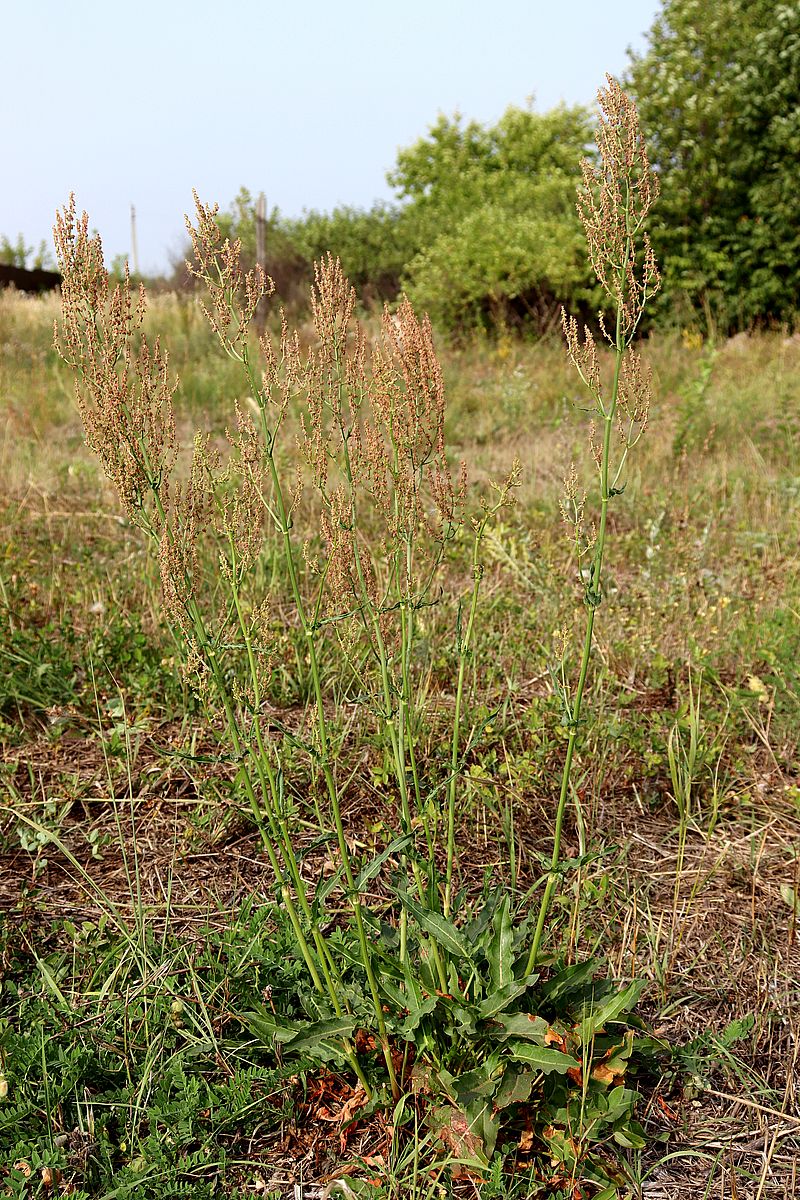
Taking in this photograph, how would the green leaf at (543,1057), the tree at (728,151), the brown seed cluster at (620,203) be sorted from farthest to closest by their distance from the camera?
the tree at (728,151) → the green leaf at (543,1057) → the brown seed cluster at (620,203)

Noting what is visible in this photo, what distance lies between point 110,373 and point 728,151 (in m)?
14.9

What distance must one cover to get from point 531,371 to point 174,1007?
790cm

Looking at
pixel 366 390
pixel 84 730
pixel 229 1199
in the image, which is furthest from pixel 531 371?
pixel 229 1199

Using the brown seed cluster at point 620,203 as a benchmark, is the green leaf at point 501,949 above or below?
below

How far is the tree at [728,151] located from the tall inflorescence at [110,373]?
499 inches

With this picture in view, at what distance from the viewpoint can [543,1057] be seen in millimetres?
1697

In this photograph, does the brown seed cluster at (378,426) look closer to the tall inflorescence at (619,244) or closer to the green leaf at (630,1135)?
the tall inflorescence at (619,244)

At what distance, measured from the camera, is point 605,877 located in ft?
7.73

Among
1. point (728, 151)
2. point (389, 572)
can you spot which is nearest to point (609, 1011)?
point (389, 572)

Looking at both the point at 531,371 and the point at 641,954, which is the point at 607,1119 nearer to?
the point at 641,954

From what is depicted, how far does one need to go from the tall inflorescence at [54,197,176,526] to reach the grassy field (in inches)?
5.9

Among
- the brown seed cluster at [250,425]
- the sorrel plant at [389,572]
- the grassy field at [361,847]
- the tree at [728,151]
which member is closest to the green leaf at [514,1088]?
the sorrel plant at [389,572]

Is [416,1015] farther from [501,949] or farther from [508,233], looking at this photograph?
[508,233]

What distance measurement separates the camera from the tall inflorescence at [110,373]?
5.31 feet
